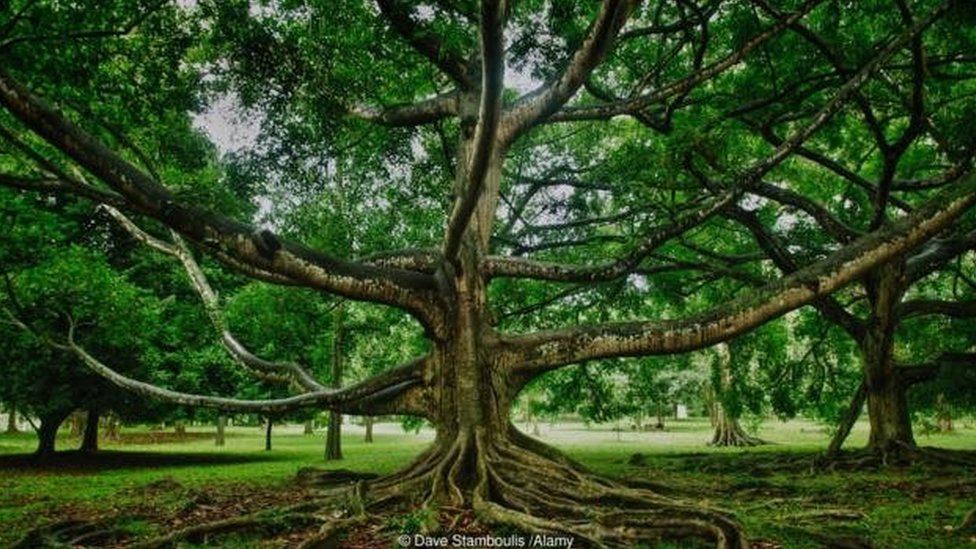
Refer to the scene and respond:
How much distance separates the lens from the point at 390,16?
7336 millimetres

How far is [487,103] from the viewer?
4426 millimetres

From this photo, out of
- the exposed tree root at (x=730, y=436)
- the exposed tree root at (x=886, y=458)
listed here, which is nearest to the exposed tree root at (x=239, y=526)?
the exposed tree root at (x=886, y=458)

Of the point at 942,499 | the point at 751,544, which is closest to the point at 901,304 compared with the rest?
the point at 942,499

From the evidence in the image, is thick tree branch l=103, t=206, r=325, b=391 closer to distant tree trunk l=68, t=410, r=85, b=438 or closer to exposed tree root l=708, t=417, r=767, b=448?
exposed tree root l=708, t=417, r=767, b=448

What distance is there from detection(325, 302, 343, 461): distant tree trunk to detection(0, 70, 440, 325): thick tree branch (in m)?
12.4

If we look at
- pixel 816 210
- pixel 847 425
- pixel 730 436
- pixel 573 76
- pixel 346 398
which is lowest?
pixel 730 436

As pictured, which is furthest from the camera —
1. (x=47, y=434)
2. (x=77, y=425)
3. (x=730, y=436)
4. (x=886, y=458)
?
(x=77, y=425)

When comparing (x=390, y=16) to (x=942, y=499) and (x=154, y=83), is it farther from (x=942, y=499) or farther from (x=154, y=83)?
(x=942, y=499)

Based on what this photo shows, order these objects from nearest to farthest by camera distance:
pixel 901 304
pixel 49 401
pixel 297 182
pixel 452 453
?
pixel 452 453 < pixel 297 182 < pixel 901 304 < pixel 49 401

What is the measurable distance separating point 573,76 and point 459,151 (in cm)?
394

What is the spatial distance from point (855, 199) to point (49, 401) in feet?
63.3

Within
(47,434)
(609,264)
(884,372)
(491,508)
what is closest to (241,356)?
(491,508)

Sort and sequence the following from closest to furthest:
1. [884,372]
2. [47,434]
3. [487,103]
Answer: [487,103] < [884,372] < [47,434]

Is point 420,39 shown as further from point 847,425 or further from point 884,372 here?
point 884,372
